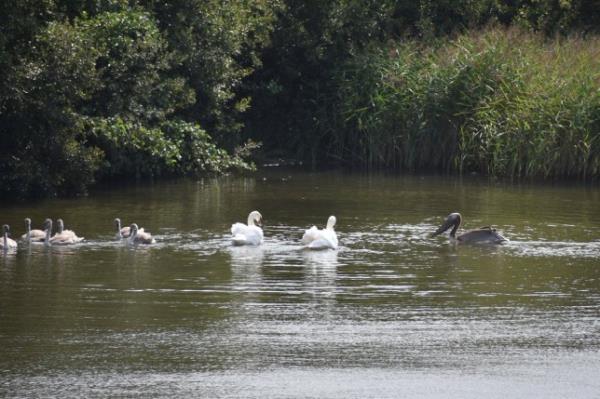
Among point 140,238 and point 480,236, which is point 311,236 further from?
point 480,236

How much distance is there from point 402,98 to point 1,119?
33.9ft

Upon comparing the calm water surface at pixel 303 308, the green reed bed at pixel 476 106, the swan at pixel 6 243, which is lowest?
the calm water surface at pixel 303 308

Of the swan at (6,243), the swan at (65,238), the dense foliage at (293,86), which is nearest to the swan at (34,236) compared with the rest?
the swan at (65,238)

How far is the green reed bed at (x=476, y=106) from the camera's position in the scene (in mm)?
27781


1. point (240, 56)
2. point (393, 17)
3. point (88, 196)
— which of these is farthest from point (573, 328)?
point (393, 17)

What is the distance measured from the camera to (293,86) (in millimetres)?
34531

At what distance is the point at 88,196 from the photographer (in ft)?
80.8

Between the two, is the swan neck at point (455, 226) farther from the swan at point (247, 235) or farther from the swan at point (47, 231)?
the swan at point (47, 231)

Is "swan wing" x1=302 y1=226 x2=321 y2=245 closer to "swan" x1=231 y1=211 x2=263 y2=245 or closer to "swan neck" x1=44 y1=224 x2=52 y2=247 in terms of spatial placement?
"swan" x1=231 y1=211 x2=263 y2=245

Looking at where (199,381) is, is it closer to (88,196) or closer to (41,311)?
(41,311)

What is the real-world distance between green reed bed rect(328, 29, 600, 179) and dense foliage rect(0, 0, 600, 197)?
4 centimetres

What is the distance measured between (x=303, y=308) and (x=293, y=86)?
21.1 metres

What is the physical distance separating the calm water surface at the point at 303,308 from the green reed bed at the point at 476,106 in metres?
4.96

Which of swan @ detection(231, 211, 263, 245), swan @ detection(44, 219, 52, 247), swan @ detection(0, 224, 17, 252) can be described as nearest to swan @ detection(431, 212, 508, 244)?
swan @ detection(231, 211, 263, 245)
